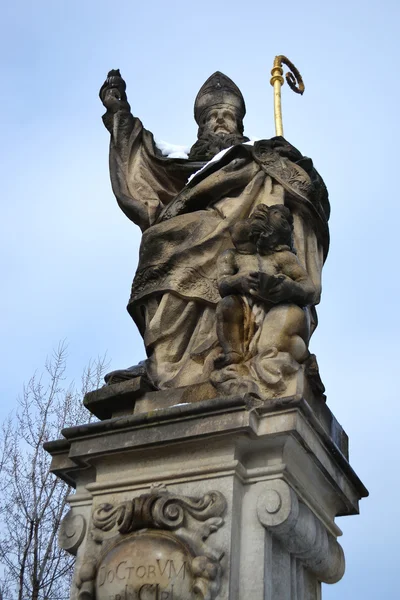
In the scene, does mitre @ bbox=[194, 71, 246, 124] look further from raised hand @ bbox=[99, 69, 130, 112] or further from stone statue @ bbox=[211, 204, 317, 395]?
stone statue @ bbox=[211, 204, 317, 395]

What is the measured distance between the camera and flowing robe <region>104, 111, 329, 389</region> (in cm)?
574

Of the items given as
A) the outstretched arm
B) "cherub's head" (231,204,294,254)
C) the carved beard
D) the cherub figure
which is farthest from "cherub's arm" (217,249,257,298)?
the carved beard

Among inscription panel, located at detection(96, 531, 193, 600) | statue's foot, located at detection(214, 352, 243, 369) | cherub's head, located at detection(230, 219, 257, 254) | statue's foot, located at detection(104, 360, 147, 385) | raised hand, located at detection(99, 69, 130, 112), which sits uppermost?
raised hand, located at detection(99, 69, 130, 112)

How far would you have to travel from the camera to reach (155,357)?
226 inches

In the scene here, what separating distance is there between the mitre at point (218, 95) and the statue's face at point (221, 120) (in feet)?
0.20

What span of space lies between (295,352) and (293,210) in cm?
145

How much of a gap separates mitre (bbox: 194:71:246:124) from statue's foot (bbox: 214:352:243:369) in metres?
3.18

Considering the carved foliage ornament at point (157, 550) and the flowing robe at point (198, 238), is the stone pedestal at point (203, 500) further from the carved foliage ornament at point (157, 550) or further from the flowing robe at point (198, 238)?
the flowing robe at point (198, 238)

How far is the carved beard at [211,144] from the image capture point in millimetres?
7195

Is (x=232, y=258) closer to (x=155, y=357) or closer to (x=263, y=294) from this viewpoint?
(x=263, y=294)

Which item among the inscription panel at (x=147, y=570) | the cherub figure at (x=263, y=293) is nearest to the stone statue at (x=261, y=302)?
the cherub figure at (x=263, y=293)

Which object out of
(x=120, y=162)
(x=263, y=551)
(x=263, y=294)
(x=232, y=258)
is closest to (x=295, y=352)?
(x=263, y=294)

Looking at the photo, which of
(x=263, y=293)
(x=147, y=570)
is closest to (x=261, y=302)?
(x=263, y=293)

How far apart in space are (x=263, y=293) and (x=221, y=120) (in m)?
2.77
